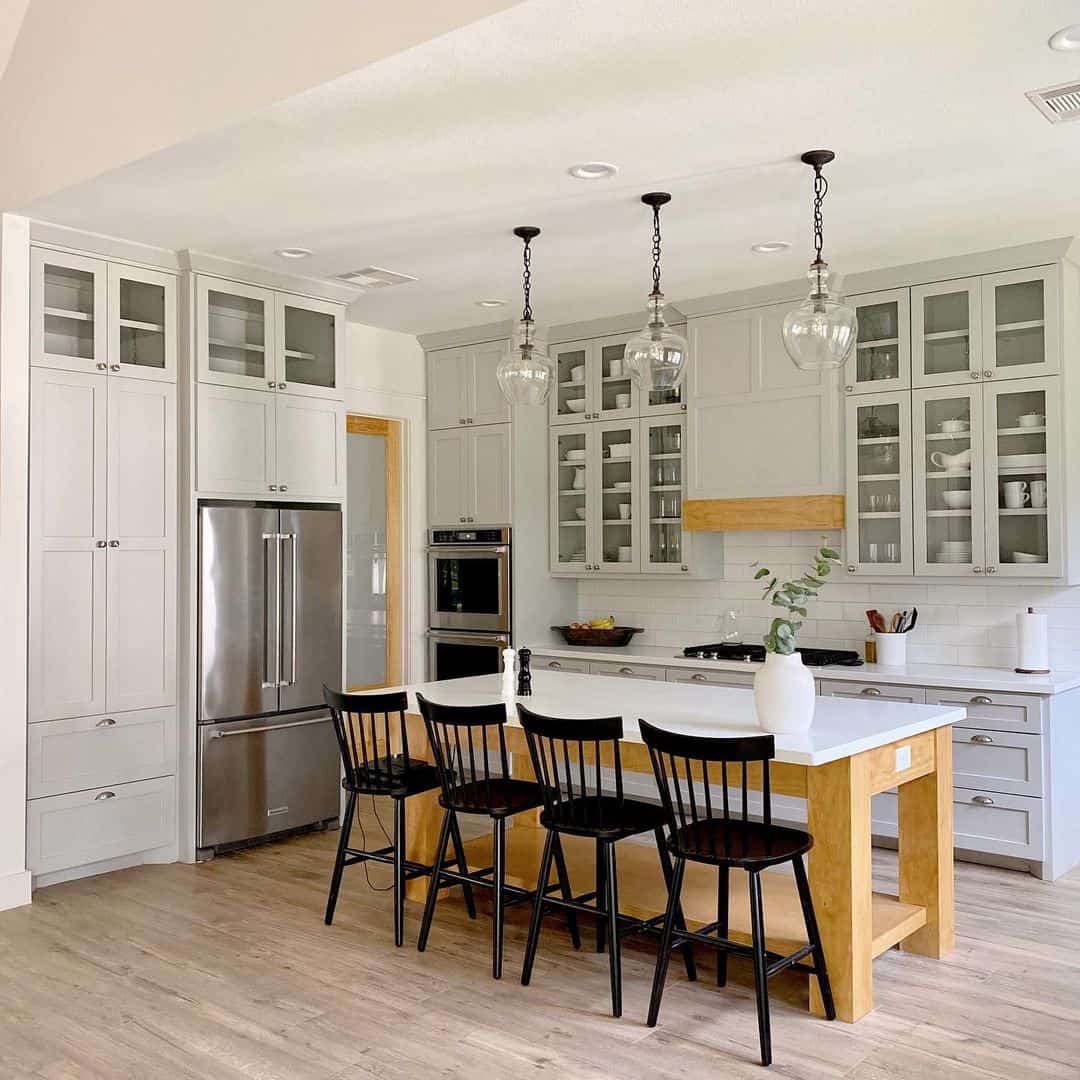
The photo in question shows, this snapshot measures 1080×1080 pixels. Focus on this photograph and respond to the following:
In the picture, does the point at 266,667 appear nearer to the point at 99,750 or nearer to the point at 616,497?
the point at 99,750

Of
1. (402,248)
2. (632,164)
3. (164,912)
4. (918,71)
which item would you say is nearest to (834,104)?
(918,71)

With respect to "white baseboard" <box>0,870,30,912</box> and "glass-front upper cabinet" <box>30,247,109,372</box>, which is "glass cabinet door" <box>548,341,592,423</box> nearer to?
"glass-front upper cabinet" <box>30,247,109,372</box>

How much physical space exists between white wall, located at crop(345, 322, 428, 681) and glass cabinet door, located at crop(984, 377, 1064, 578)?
343 centimetres

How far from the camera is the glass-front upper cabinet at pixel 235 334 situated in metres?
5.16

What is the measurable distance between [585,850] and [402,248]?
2748 mm

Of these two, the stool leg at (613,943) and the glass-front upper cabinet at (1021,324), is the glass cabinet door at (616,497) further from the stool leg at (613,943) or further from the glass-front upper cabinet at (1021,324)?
the stool leg at (613,943)

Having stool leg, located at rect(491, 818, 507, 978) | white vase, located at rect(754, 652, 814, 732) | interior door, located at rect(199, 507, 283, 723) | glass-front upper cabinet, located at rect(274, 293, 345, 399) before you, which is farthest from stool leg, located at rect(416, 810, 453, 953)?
glass-front upper cabinet, located at rect(274, 293, 345, 399)

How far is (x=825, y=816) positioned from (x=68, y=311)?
12.2 feet

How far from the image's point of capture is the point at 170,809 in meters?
5.12

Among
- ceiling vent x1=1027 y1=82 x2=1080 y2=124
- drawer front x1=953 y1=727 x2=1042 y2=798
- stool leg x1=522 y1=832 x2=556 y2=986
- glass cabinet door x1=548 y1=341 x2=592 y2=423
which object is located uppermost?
ceiling vent x1=1027 y1=82 x2=1080 y2=124

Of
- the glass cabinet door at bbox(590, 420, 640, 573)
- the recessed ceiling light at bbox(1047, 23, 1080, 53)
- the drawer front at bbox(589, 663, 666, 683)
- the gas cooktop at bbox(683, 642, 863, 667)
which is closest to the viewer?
the recessed ceiling light at bbox(1047, 23, 1080, 53)

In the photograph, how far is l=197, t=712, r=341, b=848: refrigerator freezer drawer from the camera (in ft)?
17.0

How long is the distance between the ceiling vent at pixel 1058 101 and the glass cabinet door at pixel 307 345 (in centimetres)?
354

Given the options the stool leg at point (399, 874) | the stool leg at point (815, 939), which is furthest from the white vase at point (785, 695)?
the stool leg at point (399, 874)
